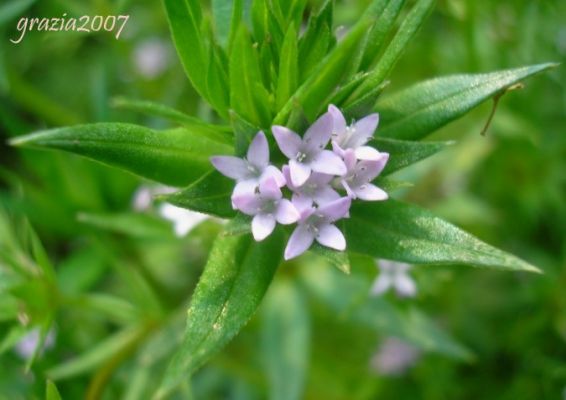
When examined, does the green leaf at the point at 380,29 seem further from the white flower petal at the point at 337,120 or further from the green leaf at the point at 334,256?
the green leaf at the point at 334,256

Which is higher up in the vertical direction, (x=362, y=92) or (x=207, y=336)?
(x=362, y=92)

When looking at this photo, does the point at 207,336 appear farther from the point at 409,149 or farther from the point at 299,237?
the point at 409,149

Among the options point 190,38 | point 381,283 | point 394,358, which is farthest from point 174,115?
point 394,358

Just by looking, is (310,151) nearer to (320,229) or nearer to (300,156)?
(300,156)

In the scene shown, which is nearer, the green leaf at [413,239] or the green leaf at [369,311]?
the green leaf at [413,239]

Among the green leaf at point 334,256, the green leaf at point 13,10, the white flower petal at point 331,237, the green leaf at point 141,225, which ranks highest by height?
the green leaf at point 13,10

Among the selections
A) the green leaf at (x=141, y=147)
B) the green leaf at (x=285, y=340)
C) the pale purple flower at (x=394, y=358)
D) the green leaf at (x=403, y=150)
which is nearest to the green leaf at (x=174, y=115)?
the green leaf at (x=141, y=147)

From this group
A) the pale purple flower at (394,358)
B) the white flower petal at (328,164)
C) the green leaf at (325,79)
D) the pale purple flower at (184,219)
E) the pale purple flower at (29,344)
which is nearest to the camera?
the green leaf at (325,79)

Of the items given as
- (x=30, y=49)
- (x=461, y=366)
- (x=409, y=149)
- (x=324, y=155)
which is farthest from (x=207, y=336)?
(x=30, y=49)
